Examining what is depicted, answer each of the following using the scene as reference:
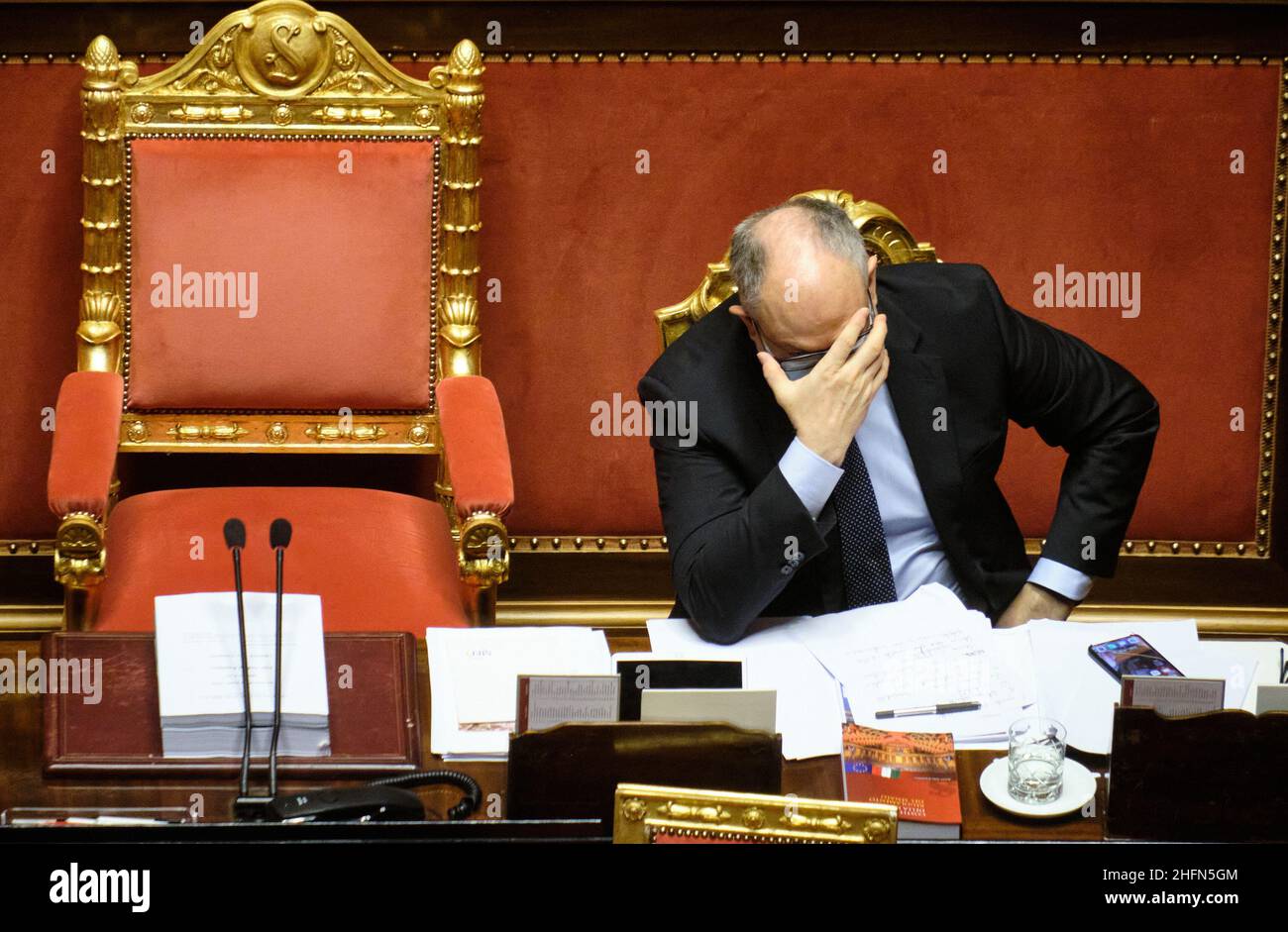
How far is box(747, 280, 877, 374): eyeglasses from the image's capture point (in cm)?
199

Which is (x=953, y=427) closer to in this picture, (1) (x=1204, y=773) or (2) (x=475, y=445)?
(2) (x=475, y=445)

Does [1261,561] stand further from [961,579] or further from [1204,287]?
[961,579]

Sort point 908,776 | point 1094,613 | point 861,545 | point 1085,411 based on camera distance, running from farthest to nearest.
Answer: point 1094,613
point 1085,411
point 861,545
point 908,776

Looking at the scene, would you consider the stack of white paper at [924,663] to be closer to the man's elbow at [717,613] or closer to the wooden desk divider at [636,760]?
the man's elbow at [717,613]

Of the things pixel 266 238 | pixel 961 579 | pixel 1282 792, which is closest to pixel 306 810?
pixel 1282 792

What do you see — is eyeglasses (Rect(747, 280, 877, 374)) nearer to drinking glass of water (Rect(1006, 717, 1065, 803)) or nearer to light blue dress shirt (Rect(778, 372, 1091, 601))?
light blue dress shirt (Rect(778, 372, 1091, 601))

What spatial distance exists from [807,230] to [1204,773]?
87 centimetres

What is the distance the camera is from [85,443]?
2.35 meters

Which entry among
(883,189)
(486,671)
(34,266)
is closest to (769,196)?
(883,189)

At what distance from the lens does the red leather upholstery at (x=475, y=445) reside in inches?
90.0

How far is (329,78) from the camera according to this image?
2.68 meters

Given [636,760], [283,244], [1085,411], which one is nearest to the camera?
[636,760]
